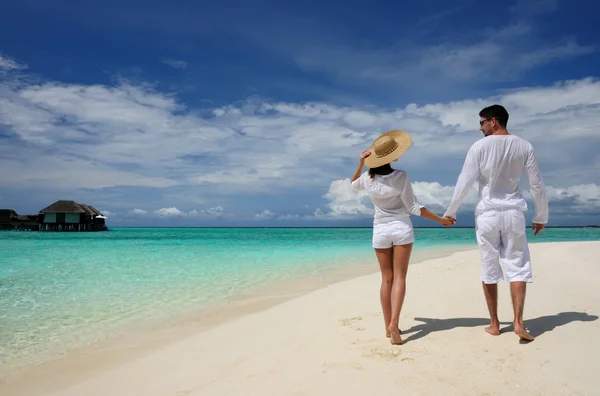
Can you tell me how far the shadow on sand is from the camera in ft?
12.8

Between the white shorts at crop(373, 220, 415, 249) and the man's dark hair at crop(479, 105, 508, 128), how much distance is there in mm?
1301

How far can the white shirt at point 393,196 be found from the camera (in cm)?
389

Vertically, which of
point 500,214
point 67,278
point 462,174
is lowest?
point 67,278

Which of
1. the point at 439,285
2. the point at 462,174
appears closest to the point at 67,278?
the point at 439,285

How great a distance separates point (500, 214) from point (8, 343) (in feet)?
19.7

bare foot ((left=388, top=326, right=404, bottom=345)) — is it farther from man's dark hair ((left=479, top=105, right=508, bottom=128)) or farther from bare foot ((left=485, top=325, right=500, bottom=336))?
man's dark hair ((left=479, top=105, right=508, bottom=128))

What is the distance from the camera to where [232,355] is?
4.01m

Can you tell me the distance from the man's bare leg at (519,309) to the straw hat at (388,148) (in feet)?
5.36

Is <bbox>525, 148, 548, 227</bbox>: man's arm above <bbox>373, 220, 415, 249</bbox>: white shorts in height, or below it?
above

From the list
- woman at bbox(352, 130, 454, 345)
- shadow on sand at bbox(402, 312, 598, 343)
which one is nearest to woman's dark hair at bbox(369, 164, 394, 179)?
woman at bbox(352, 130, 454, 345)

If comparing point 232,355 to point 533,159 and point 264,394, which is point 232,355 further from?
point 533,159

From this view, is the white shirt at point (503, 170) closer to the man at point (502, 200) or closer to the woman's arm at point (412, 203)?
the man at point (502, 200)

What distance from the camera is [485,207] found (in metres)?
3.78

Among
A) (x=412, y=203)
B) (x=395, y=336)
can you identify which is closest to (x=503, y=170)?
(x=412, y=203)
